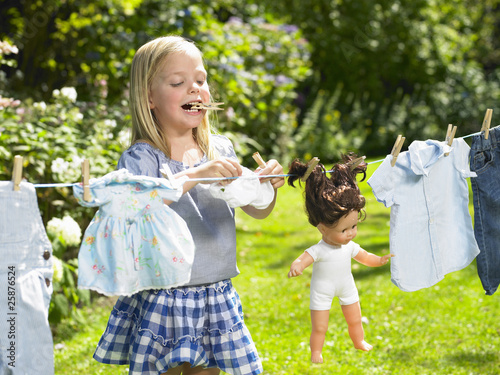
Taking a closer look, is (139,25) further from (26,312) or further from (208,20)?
(26,312)

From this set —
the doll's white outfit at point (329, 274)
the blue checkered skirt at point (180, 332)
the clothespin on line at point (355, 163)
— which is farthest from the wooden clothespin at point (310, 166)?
the blue checkered skirt at point (180, 332)

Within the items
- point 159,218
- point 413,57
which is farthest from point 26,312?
point 413,57

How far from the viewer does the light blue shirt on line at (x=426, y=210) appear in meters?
2.44

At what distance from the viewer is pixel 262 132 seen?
330 inches

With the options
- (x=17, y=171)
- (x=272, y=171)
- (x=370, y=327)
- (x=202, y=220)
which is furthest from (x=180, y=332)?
(x=370, y=327)

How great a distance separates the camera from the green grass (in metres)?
3.49

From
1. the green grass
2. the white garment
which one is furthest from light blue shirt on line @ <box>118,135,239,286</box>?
the green grass

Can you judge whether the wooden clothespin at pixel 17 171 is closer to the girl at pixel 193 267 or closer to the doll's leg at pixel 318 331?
the girl at pixel 193 267

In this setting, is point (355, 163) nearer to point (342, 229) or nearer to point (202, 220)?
point (342, 229)

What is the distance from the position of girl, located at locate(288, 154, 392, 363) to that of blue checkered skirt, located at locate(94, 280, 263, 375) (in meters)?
0.29

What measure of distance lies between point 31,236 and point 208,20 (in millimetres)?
4787

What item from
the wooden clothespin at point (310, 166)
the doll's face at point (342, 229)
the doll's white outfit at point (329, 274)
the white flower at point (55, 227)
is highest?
the wooden clothespin at point (310, 166)

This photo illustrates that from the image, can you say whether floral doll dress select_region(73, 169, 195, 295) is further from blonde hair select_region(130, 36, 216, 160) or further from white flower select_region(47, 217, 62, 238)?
white flower select_region(47, 217, 62, 238)

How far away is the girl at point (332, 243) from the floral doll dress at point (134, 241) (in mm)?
482
